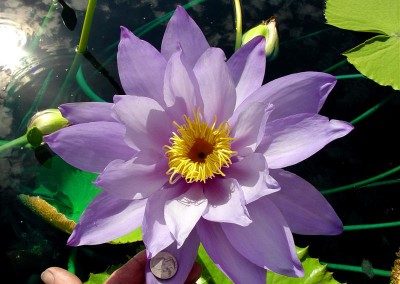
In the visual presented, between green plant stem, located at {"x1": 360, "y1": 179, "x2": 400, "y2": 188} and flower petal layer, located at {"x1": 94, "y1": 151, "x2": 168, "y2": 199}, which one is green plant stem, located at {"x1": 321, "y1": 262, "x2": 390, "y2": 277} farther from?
flower petal layer, located at {"x1": 94, "y1": 151, "x2": 168, "y2": 199}

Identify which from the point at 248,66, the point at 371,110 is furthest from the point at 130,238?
the point at 371,110

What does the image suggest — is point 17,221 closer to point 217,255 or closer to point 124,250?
point 124,250

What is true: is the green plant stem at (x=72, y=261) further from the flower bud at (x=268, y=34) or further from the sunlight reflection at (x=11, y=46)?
the flower bud at (x=268, y=34)

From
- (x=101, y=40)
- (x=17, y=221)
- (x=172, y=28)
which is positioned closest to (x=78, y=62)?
(x=101, y=40)

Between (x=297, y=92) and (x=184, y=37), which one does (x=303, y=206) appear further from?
(x=184, y=37)

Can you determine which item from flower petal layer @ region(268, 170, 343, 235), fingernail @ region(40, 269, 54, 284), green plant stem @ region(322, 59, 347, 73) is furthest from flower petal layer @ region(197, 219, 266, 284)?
green plant stem @ region(322, 59, 347, 73)

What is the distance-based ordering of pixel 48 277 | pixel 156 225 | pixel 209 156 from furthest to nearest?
pixel 48 277 → pixel 209 156 → pixel 156 225

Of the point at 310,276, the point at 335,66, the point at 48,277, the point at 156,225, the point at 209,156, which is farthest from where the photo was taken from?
the point at 335,66
